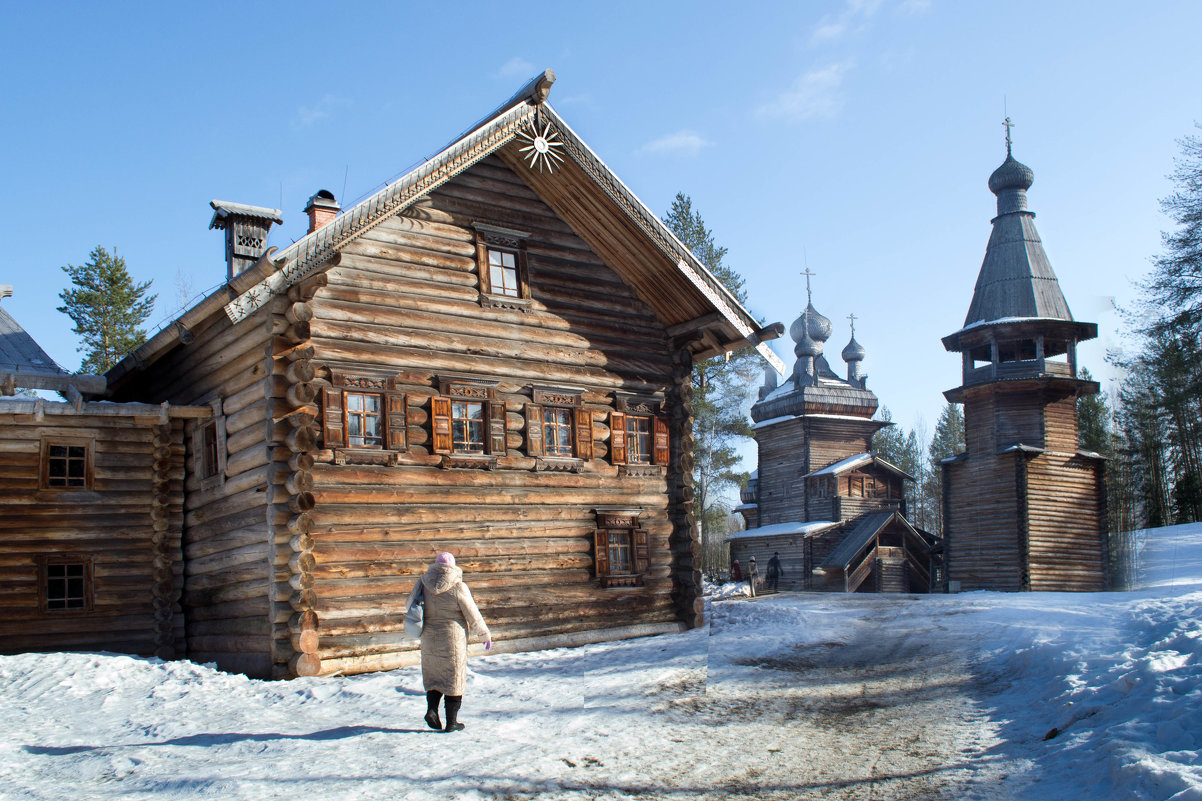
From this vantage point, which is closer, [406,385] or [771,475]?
[406,385]

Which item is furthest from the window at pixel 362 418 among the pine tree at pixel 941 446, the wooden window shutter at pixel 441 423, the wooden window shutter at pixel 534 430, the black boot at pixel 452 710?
the pine tree at pixel 941 446

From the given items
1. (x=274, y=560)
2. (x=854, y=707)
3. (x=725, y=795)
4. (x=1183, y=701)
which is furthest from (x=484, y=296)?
(x=1183, y=701)

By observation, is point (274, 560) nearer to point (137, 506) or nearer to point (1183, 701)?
point (137, 506)

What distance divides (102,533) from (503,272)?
855 cm

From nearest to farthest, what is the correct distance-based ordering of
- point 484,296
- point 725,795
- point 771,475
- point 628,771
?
point 725,795 → point 628,771 → point 484,296 → point 771,475

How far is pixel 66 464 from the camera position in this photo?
16734mm

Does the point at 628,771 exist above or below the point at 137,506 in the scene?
below

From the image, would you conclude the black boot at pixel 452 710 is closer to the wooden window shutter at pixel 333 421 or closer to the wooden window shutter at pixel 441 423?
the wooden window shutter at pixel 333 421

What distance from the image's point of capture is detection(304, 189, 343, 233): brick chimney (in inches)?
629

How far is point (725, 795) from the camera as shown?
22.9 feet

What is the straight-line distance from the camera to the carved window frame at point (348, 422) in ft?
44.9

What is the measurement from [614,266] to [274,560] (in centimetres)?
817

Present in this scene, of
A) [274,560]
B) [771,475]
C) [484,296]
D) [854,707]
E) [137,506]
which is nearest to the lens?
[854,707]

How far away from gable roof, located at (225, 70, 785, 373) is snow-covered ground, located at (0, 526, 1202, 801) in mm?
5735
